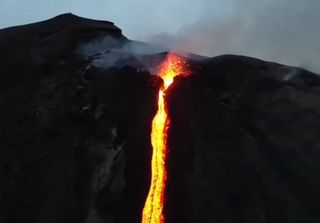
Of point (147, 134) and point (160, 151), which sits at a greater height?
point (147, 134)

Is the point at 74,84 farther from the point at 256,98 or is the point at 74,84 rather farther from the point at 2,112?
the point at 256,98

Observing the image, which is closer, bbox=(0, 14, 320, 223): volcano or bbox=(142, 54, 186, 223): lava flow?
bbox=(142, 54, 186, 223): lava flow

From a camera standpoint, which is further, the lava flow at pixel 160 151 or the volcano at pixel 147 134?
the volcano at pixel 147 134

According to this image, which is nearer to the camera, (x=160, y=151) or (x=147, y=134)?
(x=160, y=151)

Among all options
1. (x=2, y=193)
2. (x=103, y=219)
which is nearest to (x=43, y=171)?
(x=2, y=193)
